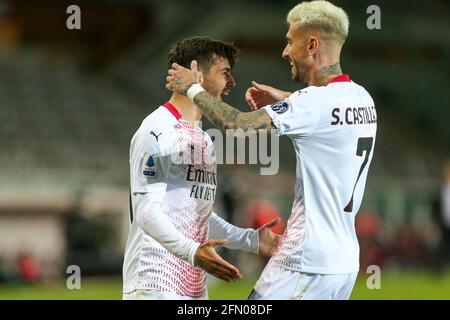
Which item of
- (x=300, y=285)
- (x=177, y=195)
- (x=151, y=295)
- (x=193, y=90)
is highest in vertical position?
(x=193, y=90)

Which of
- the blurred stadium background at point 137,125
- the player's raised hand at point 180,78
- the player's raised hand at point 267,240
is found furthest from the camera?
the blurred stadium background at point 137,125

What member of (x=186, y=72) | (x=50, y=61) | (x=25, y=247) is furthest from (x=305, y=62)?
(x=50, y=61)

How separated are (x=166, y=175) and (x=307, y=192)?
86cm

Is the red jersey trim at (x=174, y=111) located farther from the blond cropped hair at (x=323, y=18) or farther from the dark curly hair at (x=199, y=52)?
the blond cropped hair at (x=323, y=18)

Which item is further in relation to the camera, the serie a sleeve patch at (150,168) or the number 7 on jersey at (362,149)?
the serie a sleeve patch at (150,168)

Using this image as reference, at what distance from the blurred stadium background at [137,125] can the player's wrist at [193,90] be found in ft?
35.8

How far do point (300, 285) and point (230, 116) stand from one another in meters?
1.01

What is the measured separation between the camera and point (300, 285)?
614cm

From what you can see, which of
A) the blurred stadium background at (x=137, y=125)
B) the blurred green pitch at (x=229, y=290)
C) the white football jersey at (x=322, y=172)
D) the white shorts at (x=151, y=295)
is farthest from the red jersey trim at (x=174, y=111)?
the blurred stadium background at (x=137, y=125)

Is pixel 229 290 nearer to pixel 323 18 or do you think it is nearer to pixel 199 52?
pixel 199 52

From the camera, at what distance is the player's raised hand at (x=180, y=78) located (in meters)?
6.36

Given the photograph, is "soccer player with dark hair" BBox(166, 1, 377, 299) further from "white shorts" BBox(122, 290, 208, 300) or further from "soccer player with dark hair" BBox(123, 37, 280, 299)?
"white shorts" BBox(122, 290, 208, 300)

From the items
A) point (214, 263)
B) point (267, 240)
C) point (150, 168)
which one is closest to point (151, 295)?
point (214, 263)
